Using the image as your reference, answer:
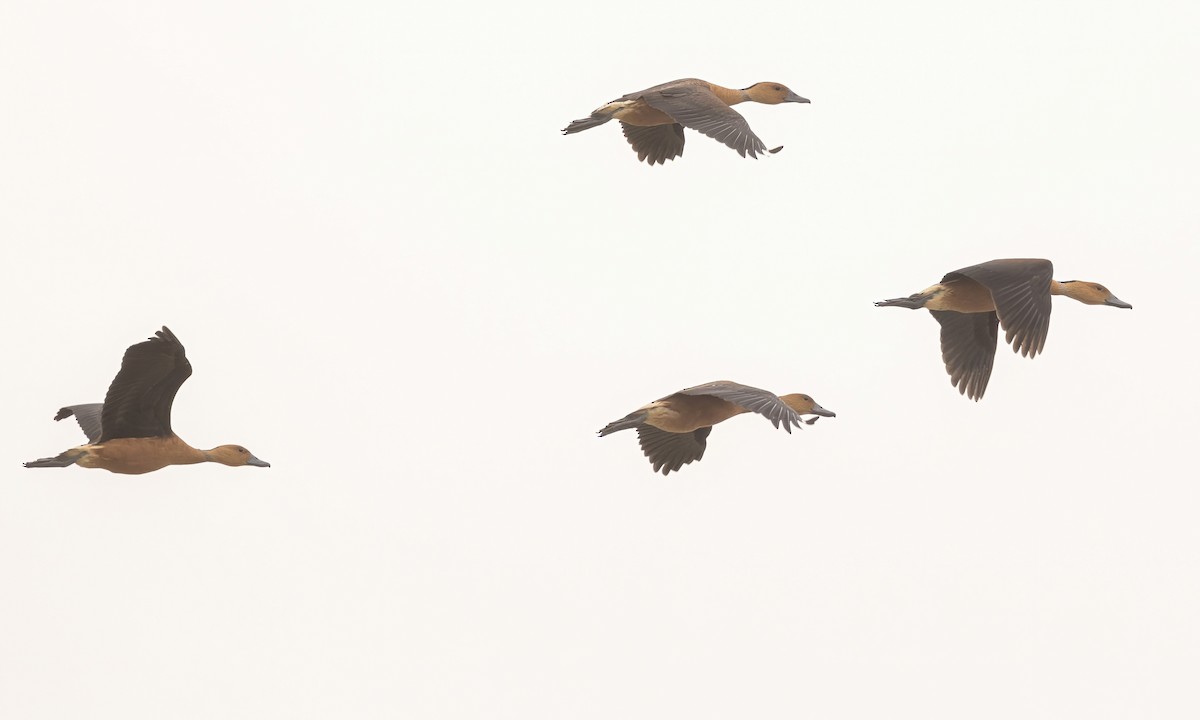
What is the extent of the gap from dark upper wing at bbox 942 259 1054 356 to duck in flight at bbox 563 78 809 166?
7.40 feet

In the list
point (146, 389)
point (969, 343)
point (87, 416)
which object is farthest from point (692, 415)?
point (87, 416)

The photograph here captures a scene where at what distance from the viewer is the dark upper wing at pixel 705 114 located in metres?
17.4

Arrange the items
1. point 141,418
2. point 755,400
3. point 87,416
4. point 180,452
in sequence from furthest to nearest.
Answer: point 87,416 → point 180,452 → point 141,418 → point 755,400

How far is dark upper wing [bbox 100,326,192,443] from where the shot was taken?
55.0 feet

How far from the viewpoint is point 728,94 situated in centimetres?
2095

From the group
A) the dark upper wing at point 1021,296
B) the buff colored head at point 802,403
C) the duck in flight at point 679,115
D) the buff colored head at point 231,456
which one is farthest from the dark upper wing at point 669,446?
the buff colored head at point 231,456

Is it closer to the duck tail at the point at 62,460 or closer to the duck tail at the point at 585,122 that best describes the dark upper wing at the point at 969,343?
the duck tail at the point at 585,122

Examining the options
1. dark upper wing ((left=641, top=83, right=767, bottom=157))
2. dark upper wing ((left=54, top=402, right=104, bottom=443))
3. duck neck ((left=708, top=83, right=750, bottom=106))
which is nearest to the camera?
A: dark upper wing ((left=641, top=83, right=767, bottom=157))

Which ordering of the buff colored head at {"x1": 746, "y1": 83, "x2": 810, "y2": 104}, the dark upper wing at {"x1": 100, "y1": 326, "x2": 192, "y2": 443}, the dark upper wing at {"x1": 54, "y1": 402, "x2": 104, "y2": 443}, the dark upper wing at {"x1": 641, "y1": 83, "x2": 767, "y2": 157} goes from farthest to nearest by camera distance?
the buff colored head at {"x1": 746, "y1": 83, "x2": 810, "y2": 104}
the dark upper wing at {"x1": 54, "y1": 402, "x2": 104, "y2": 443}
the dark upper wing at {"x1": 641, "y1": 83, "x2": 767, "y2": 157}
the dark upper wing at {"x1": 100, "y1": 326, "x2": 192, "y2": 443}

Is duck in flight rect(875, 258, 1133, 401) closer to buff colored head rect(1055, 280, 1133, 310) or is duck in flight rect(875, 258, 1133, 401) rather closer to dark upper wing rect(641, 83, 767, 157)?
buff colored head rect(1055, 280, 1133, 310)

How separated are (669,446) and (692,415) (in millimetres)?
1781

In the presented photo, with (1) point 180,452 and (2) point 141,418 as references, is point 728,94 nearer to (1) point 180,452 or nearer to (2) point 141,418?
(1) point 180,452

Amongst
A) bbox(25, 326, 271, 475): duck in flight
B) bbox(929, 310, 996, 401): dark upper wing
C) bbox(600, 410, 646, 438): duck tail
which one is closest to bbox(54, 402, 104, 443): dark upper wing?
bbox(25, 326, 271, 475): duck in flight

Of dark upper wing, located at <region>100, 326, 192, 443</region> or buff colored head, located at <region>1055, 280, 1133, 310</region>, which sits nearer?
dark upper wing, located at <region>100, 326, 192, 443</region>
